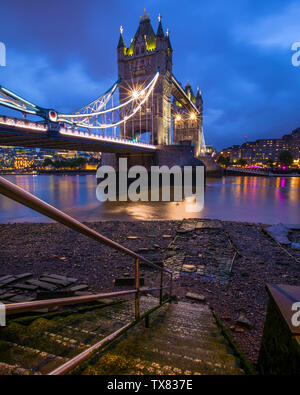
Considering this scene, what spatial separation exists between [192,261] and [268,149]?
163 meters

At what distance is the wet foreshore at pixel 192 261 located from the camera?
3.51 m

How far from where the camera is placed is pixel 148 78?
43.9m

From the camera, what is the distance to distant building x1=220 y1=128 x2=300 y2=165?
125 m

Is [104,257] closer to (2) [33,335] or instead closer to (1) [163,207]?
(2) [33,335]

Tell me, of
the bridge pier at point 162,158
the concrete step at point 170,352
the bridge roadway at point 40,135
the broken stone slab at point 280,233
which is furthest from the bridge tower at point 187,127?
the concrete step at point 170,352

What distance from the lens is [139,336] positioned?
1779mm

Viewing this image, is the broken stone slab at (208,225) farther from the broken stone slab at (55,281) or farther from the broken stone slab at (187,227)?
the broken stone slab at (55,281)

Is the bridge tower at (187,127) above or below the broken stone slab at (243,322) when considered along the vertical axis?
above

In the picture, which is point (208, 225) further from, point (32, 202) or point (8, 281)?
point (32, 202)

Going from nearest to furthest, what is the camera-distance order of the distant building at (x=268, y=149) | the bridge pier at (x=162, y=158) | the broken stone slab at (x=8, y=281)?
the broken stone slab at (x=8, y=281) < the bridge pier at (x=162, y=158) < the distant building at (x=268, y=149)

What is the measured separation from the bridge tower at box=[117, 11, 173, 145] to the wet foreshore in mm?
34711

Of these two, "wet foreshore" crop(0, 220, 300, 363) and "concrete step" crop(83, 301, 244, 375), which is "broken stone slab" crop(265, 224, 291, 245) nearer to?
"wet foreshore" crop(0, 220, 300, 363)

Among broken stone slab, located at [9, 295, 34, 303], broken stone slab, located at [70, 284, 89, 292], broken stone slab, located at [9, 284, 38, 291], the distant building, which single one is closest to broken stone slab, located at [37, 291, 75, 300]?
broken stone slab, located at [9, 295, 34, 303]

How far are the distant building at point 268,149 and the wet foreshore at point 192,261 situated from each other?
140008 millimetres
